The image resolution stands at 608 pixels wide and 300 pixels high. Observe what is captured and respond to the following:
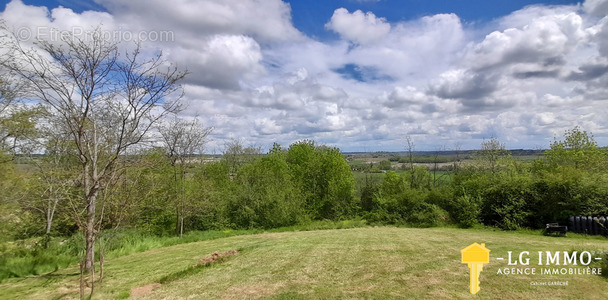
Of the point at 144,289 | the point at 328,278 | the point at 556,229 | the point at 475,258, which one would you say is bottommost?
the point at 556,229

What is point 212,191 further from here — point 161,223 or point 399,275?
point 399,275

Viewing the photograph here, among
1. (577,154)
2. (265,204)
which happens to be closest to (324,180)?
(265,204)

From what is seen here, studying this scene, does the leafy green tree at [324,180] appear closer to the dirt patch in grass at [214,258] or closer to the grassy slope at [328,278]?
the dirt patch in grass at [214,258]

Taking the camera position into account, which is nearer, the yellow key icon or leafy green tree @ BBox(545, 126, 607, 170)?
the yellow key icon

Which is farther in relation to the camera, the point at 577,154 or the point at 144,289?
the point at 577,154

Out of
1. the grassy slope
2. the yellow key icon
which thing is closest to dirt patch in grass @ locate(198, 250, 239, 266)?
the grassy slope

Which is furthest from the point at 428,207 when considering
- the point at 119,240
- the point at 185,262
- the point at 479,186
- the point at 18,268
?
the point at 18,268

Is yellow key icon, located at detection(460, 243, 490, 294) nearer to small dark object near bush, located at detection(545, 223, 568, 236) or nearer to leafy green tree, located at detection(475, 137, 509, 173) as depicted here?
small dark object near bush, located at detection(545, 223, 568, 236)

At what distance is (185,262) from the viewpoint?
927 cm

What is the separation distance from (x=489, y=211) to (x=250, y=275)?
16.1 m

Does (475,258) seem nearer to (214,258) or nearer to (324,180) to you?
(214,258)

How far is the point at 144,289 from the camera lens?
6758 mm

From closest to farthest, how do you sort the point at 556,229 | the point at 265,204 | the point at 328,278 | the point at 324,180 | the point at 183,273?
the point at 328,278, the point at 183,273, the point at 556,229, the point at 265,204, the point at 324,180

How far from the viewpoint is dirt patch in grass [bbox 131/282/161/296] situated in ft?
21.3
